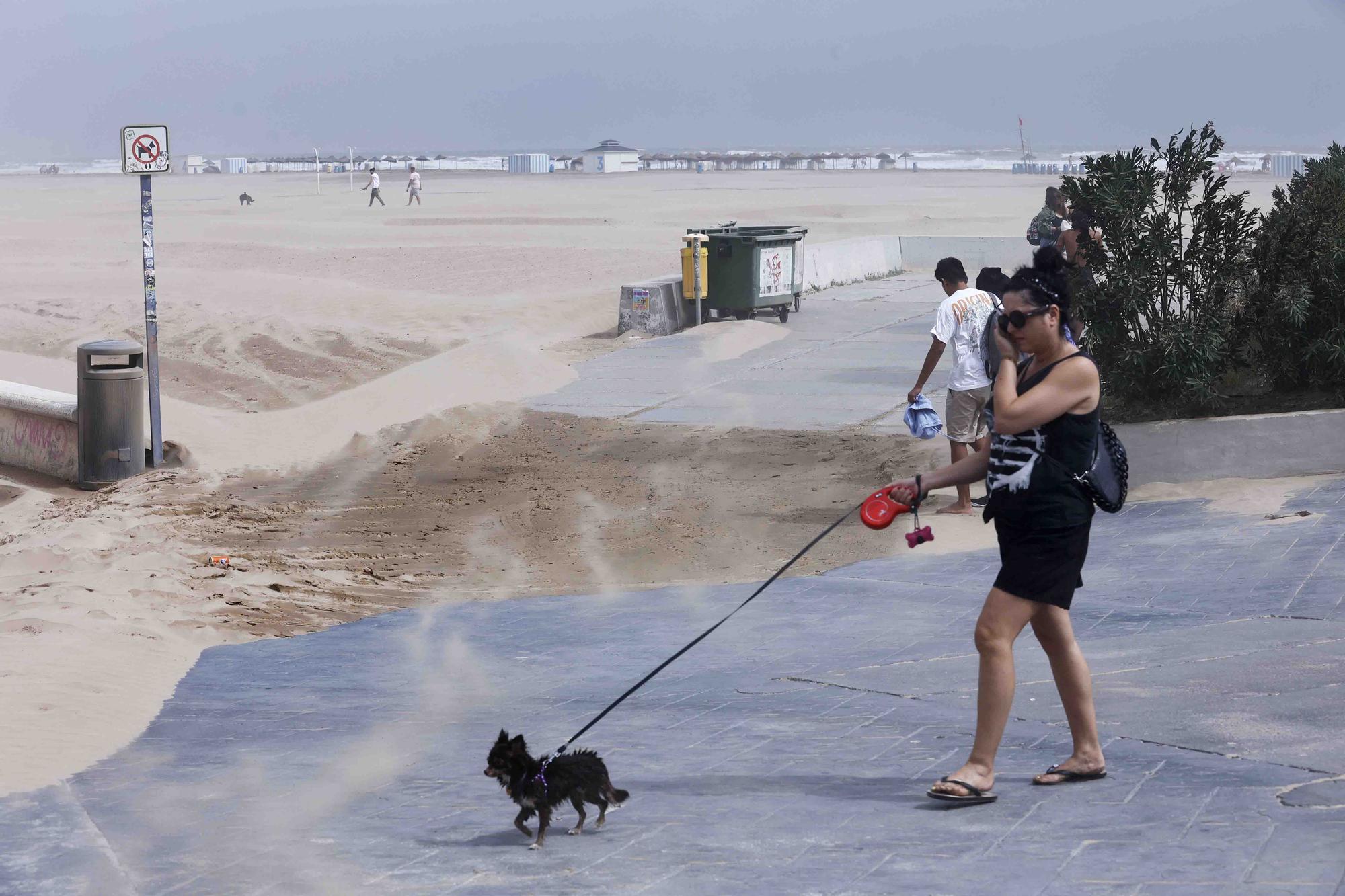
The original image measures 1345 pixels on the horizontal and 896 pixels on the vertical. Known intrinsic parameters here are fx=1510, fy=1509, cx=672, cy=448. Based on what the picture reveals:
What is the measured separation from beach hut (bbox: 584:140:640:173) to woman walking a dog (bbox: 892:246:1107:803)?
121 meters

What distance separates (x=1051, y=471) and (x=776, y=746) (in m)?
1.62

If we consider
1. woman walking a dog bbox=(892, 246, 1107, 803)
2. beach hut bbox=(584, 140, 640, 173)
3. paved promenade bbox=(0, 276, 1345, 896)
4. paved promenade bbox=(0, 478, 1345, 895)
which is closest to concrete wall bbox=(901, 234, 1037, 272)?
paved promenade bbox=(0, 276, 1345, 896)

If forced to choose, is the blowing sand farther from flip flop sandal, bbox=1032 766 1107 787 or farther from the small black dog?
flip flop sandal, bbox=1032 766 1107 787

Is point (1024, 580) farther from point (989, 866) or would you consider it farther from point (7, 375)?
point (7, 375)

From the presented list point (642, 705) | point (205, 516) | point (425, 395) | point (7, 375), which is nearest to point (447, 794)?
point (642, 705)

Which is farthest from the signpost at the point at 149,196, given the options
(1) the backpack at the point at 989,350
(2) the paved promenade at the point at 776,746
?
(1) the backpack at the point at 989,350

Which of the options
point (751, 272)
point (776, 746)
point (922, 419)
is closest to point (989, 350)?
point (922, 419)

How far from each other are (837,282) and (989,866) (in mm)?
22129

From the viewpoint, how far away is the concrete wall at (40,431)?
12562 millimetres

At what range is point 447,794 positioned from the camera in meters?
5.12

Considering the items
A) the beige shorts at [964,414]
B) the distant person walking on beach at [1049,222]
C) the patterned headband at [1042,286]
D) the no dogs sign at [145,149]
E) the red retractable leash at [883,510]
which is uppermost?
the no dogs sign at [145,149]

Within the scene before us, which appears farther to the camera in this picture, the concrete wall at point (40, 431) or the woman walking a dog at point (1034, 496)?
the concrete wall at point (40, 431)

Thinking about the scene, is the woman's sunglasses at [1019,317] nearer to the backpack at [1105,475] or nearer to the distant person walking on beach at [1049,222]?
the backpack at [1105,475]

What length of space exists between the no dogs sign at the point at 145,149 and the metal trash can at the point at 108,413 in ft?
4.86
